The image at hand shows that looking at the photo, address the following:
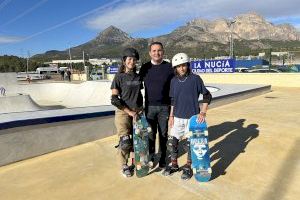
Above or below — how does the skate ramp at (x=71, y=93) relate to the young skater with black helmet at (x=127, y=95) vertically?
below

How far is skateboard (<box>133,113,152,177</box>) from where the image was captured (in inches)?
185

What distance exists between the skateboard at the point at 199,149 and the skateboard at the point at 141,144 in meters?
0.72

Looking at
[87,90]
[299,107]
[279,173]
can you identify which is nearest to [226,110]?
[299,107]

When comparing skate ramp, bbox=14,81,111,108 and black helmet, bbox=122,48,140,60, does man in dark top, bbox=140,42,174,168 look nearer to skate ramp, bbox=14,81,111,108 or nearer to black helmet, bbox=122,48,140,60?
black helmet, bbox=122,48,140,60

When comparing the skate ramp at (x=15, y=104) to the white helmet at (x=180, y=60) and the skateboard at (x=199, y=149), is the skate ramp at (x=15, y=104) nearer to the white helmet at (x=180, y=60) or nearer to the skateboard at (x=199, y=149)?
the white helmet at (x=180, y=60)

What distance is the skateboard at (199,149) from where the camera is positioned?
4.44 m

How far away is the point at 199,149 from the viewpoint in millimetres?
4465

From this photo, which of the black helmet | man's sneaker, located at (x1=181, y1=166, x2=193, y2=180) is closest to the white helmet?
the black helmet

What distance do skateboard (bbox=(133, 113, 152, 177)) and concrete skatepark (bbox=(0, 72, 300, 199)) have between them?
174 mm

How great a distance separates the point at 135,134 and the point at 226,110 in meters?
6.56

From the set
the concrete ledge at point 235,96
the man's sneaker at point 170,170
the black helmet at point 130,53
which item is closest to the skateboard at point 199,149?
the man's sneaker at point 170,170

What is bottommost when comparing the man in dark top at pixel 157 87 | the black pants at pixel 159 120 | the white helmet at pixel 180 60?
the black pants at pixel 159 120

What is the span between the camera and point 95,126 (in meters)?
7.10

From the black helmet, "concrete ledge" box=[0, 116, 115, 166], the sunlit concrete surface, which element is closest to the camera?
the sunlit concrete surface
